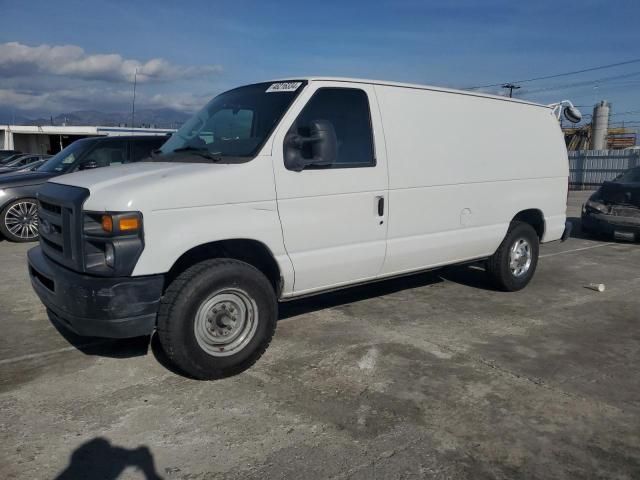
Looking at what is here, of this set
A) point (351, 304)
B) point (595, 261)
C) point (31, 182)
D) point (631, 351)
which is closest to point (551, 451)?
point (631, 351)

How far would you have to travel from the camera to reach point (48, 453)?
10.1 feet

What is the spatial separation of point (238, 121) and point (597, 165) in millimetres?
29929

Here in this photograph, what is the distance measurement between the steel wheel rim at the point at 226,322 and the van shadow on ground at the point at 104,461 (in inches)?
37.1

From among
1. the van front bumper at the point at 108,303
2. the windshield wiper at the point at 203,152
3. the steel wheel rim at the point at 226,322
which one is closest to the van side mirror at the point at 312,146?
the windshield wiper at the point at 203,152

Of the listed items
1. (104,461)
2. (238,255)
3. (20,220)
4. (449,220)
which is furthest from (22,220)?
(104,461)

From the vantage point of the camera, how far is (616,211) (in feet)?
35.8

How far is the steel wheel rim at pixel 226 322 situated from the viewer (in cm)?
390

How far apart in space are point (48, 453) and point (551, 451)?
285 cm

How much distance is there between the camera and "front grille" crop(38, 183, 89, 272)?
3.60 meters

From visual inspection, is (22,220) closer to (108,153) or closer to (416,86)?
(108,153)

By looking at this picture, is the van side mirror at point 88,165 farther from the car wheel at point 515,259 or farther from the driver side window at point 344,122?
the car wheel at point 515,259

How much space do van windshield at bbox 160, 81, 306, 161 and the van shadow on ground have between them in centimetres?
215

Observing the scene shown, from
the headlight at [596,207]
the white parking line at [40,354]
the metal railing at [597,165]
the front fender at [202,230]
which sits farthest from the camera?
the metal railing at [597,165]

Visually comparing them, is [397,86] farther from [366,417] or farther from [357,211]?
[366,417]
